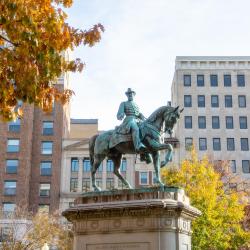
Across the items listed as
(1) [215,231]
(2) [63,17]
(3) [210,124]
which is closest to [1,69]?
(2) [63,17]

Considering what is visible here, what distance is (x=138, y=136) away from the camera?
17.0 meters

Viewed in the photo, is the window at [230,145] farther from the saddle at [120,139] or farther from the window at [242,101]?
the saddle at [120,139]

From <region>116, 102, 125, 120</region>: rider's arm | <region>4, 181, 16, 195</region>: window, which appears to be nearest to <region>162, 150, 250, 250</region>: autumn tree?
<region>116, 102, 125, 120</region>: rider's arm

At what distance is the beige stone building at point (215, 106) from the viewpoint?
75625 mm

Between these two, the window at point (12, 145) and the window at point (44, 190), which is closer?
the window at point (44, 190)

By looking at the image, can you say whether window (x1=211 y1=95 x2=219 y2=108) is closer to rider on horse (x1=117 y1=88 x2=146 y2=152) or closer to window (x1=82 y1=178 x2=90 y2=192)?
window (x1=82 y1=178 x2=90 y2=192)

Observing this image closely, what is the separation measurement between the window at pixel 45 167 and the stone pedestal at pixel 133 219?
55209mm

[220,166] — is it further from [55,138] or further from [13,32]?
[13,32]

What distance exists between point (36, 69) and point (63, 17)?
1.49m

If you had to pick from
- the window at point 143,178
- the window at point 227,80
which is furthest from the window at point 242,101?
the window at point 143,178

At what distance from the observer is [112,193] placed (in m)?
16.5

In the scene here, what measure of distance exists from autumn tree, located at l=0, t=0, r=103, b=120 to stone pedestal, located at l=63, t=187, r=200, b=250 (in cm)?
502

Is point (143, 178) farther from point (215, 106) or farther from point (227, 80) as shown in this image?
point (227, 80)

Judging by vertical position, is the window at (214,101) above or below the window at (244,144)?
above
